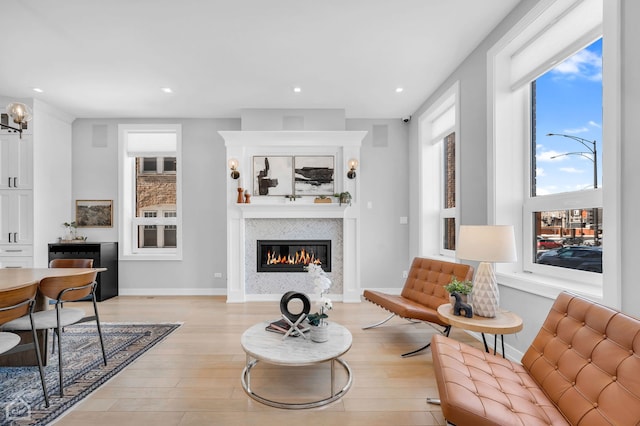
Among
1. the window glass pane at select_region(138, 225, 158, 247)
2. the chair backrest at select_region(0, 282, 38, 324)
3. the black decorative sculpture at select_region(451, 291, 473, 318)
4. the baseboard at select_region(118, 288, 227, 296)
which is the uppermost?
the window glass pane at select_region(138, 225, 158, 247)

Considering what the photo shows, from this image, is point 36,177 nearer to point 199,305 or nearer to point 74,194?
point 74,194

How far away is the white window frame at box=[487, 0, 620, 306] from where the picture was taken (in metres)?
1.69

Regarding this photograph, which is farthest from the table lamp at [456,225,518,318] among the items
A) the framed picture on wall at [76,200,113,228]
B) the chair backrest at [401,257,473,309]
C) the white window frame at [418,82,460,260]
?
the framed picture on wall at [76,200,113,228]

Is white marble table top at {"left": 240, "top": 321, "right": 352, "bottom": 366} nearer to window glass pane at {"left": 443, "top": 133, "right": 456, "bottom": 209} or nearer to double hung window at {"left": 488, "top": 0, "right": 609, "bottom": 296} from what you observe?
double hung window at {"left": 488, "top": 0, "right": 609, "bottom": 296}

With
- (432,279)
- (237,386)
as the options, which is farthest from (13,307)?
(432,279)

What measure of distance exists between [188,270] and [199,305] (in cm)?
83

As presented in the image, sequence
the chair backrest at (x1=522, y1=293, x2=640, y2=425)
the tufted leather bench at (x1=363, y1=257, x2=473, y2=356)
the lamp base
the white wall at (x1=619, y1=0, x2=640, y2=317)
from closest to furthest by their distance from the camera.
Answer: the chair backrest at (x1=522, y1=293, x2=640, y2=425) → the white wall at (x1=619, y1=0, x2=640, y2=317) → the lamp base → the tufted leather bench at (x1=363, y1=257, x2=473, y2=356)

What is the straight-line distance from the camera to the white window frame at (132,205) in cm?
488

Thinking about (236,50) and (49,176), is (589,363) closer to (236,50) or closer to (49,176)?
(236,50)

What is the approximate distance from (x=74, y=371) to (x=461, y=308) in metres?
2.99

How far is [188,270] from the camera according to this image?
193 inches

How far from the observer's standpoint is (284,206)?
14.8 ft

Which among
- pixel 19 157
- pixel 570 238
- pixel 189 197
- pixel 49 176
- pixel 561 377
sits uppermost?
pixel 19 157

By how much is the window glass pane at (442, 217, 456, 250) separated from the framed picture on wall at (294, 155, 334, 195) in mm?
1802
